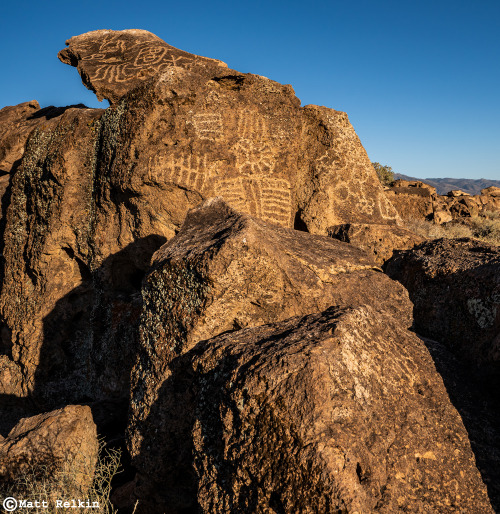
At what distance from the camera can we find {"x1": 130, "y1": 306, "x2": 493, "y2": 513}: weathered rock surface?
181 centimetres

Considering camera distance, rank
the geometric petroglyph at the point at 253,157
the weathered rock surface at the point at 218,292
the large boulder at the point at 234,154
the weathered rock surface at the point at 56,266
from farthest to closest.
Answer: the weathered rock surface at the point at 56,266, the geometric petroglyph at the point at 253,157, the large boulder at the point at 234,154, the weathered rock surface at the point at 218,292

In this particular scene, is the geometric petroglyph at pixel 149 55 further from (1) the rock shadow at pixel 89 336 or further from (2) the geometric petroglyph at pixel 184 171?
(1) the rock shadow at pixel 89 336

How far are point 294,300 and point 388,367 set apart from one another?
799mm

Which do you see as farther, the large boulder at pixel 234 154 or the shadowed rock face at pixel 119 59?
the shadowed rock face at pixel 119 59

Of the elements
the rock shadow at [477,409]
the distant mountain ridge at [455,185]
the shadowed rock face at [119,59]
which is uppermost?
the distant mountain ridge at [455,185]

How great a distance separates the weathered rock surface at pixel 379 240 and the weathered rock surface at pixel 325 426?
215cm

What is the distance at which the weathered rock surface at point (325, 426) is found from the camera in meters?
1.81

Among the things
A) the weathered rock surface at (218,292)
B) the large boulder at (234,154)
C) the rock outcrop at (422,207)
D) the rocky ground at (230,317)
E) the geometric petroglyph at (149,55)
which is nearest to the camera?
the rocky ground at (230,317)

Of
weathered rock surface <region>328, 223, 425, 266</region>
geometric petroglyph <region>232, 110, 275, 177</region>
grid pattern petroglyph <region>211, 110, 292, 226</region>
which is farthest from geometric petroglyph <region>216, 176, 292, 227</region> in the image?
weathered rock surface <region>328, 223, 425, 266</region>

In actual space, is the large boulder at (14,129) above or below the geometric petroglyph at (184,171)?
above

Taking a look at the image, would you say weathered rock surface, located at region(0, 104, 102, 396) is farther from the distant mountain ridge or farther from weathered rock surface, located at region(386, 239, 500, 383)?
the distant mountain ridge

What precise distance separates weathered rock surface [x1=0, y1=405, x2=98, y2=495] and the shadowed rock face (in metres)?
4.51

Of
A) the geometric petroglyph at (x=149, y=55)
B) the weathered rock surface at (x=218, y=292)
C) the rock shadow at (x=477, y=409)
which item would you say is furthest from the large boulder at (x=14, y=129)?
Result: the rock shadow at (x=477, y=409)

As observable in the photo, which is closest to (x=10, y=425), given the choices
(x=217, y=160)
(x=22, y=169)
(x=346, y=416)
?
(x=22, y=169)
